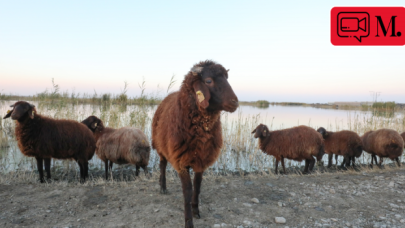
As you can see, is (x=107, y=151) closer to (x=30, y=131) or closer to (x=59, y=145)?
(x=59, y=145)

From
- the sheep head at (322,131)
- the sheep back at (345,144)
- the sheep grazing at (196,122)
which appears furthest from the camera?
the sheep head at (322,131)

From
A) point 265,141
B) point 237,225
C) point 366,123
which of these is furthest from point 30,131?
point 366,123

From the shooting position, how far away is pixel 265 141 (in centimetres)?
780

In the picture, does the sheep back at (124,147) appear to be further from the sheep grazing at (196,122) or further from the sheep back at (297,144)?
the sheep back at (297,144)

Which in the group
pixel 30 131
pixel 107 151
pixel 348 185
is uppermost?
pixel 30 131

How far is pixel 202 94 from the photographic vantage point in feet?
9.40

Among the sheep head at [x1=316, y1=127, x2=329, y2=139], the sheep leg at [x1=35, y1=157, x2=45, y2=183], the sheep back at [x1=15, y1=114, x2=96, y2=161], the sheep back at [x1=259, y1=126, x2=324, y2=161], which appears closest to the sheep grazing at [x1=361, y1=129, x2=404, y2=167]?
the sheep head at [x1=316, y1=127, x2=329, y2=139]

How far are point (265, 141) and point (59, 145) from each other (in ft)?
20.3

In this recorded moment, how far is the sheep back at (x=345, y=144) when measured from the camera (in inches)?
308

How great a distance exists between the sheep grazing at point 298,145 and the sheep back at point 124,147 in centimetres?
400

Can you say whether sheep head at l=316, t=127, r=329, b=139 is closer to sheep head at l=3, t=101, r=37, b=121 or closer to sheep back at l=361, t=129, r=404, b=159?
sheep back at l=361, t=129, r=404, b=159

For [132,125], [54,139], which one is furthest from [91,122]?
[132,125]

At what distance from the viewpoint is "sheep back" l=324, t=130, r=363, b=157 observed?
782 centimetres

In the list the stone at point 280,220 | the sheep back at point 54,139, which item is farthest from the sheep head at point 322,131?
the sheep back at point 54,139
